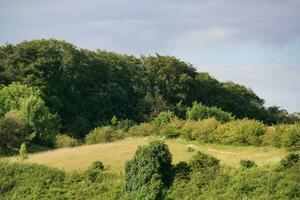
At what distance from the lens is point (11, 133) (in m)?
53.5

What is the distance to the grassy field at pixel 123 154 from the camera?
41.8m

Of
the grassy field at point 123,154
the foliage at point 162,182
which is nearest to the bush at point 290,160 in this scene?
the foliage at point 162,182

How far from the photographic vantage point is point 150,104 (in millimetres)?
78062

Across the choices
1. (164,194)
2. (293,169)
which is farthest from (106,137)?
(293,169)

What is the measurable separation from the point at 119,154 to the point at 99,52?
1531 inches

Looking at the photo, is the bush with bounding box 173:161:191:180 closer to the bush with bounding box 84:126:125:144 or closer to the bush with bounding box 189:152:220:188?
the bush with bounding box 189:152:220:188

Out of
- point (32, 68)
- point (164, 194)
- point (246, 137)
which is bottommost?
point (164, 194)

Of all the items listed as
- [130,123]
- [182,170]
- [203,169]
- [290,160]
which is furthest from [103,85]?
[290,160]

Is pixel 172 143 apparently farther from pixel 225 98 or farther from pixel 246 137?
pixel 225 98

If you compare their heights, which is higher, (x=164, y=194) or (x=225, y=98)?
(x=225, y=98)

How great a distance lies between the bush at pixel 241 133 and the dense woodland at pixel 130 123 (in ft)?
0.23

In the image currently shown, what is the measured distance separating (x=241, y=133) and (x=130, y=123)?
2467 cm

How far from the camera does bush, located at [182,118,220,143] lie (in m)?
47.1

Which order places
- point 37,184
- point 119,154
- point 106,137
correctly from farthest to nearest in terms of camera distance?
1. point 106,137
2. point 119,154
3. point 37,184
